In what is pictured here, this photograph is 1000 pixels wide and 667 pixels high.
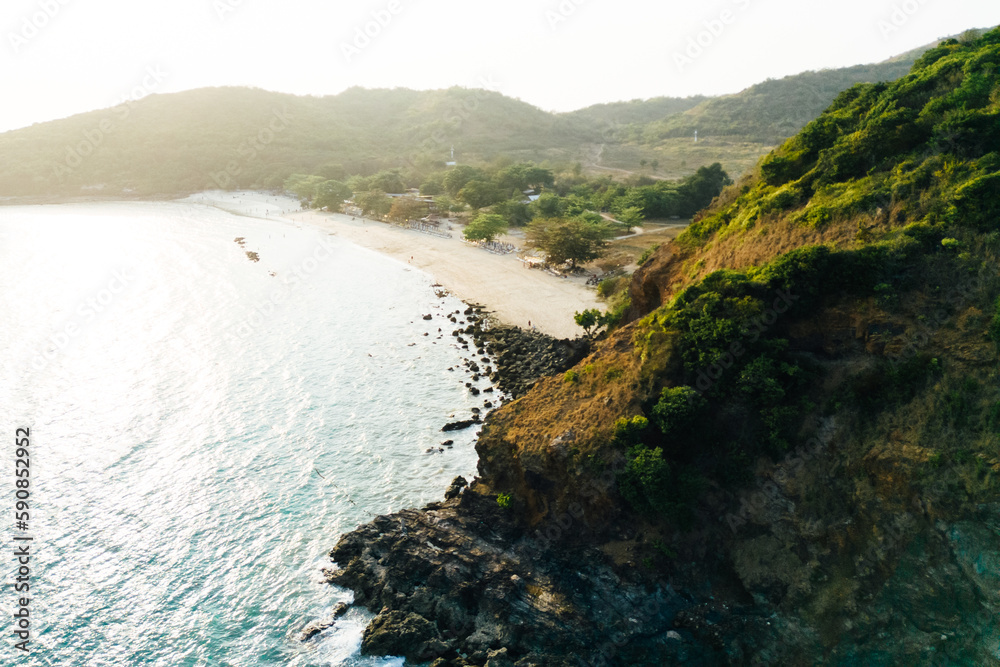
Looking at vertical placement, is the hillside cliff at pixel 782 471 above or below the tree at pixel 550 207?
below

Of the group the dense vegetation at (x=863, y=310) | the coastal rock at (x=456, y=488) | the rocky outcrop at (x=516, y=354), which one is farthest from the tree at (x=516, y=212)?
the coastal rock at (x=456, y=488)

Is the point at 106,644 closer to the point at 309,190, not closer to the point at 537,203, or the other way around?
the point at 537,203

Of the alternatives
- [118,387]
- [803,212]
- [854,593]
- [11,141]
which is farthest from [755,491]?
[11,141]

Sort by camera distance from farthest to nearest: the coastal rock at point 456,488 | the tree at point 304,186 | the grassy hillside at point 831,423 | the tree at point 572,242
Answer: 1. the tree at point 304,186
2. the tree at point 572,242
3. the coastal rock at point 456,488
4. the grassy hillside at point 831,423

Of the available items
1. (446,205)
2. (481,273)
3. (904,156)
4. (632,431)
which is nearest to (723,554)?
(632,431)

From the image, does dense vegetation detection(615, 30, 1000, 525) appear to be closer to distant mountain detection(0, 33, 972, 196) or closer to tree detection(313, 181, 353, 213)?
tree detection(313, 181, 353, 213)

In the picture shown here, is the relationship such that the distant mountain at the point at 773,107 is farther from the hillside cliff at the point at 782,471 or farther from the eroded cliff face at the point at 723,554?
the eroded cliff face at the point at 723,554

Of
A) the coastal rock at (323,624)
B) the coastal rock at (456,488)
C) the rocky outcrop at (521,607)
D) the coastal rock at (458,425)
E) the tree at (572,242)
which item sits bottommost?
the coastal rock at (323,624)

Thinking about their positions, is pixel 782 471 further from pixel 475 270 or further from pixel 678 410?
pixel 475 270
